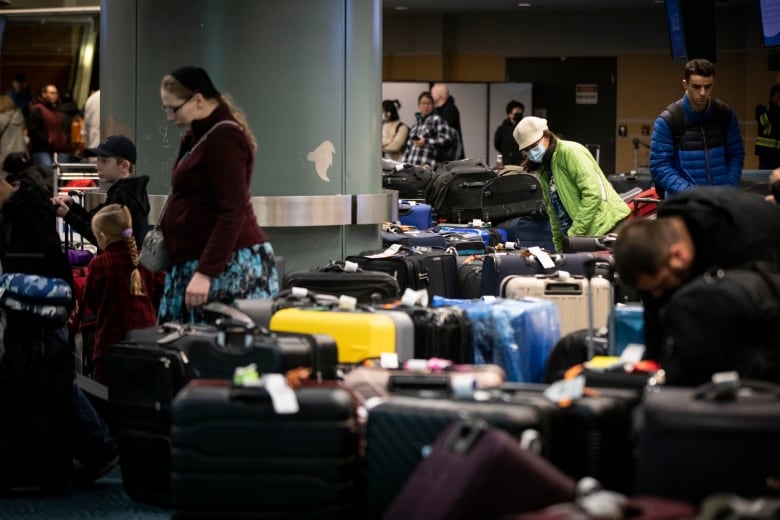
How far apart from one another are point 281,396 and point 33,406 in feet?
6.80

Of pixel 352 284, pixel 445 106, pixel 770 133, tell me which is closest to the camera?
pixel 352 284

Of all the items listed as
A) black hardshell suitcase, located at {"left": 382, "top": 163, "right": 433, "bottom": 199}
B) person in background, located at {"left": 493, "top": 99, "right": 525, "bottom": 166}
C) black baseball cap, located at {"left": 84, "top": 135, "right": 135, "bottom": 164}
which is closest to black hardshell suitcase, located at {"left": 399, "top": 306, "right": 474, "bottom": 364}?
black baseball cap, located at {"left": 84, "top": 135, "right": 135, "bottom": 164}

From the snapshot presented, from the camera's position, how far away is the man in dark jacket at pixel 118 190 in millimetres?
6570

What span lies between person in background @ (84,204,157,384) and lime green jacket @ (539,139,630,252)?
2.66 m

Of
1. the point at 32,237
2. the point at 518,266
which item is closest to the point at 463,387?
the point at 32,237

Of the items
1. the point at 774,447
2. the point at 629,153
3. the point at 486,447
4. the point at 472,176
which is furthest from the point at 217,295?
the point at 629,153

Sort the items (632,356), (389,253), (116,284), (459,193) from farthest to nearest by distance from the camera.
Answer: (459,193) < (389,253) < (116,284) < (632,356)

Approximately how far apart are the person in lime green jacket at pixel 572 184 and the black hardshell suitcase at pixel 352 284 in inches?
90.2

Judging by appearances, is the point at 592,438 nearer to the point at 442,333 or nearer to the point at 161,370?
the point at 442,333

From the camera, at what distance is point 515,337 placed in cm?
519

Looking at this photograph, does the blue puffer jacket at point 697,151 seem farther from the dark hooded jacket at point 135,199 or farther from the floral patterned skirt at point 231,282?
the floral patterned skirt at point 231,282

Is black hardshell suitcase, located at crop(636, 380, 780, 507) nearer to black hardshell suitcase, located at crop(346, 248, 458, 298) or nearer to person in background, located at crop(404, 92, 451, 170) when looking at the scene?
black hardshell suitcase, located at crop(346, 248, 458, 298)

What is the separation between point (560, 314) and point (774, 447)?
2.59 m

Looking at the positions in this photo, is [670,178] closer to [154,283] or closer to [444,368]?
[154,283]
